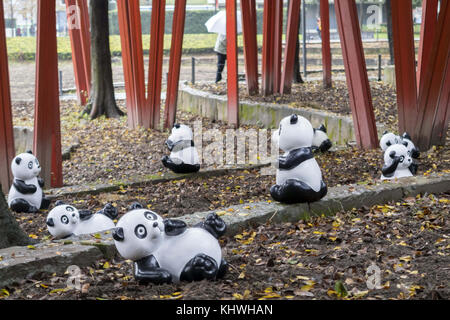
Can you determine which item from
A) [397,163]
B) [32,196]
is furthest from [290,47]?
[32,196]

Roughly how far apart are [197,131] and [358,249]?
9197 millimetres

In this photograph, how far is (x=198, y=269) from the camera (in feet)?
14.3

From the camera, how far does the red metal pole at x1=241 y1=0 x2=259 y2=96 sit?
15.6m

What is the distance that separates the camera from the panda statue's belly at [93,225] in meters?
6.18

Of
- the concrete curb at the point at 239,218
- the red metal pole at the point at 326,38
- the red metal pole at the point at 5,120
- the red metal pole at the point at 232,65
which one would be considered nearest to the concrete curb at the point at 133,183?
the red metal pole at the point at 5,120

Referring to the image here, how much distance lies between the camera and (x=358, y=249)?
17.4 ft

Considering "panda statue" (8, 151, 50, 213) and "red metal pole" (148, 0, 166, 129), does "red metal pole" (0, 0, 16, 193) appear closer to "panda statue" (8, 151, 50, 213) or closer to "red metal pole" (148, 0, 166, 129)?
"panda statue" (8, 151, 50, 213)

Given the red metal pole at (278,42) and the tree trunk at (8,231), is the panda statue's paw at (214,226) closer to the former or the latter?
the tree trunk at (8,231)

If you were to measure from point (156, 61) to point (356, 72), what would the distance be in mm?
5060

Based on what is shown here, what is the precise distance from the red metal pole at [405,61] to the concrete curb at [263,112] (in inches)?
53.1

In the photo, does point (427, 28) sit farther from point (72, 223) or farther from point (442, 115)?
point (72, 223)

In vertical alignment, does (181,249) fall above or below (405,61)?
Result: below
